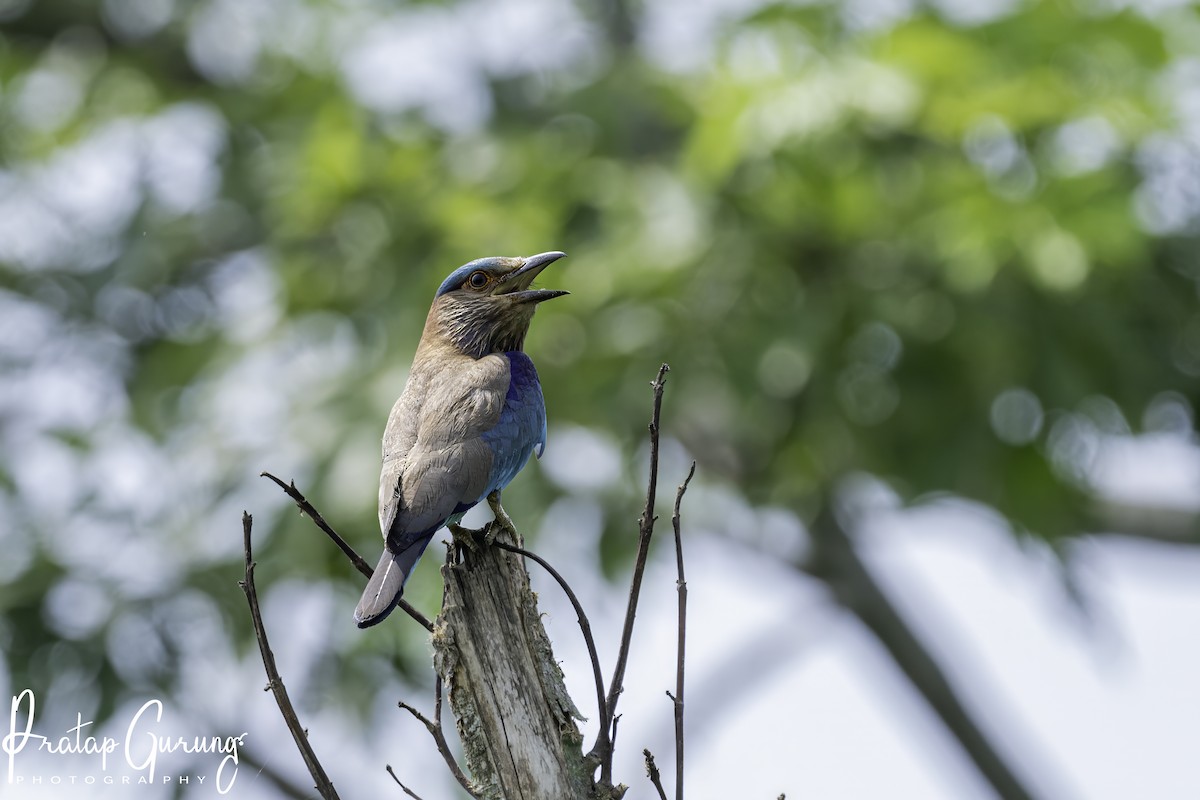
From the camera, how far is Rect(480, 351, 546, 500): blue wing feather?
4.10 meters

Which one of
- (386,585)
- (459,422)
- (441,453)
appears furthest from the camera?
(459,422)

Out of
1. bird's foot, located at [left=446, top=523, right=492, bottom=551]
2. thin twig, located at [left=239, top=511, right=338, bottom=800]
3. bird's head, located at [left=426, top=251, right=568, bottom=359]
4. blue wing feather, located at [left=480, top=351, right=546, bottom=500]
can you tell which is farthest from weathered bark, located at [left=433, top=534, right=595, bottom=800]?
bird's head, located at [left=426, top=251, right=568, bottom=359]

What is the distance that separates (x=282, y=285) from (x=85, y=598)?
2339mm

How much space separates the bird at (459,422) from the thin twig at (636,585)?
0.61m

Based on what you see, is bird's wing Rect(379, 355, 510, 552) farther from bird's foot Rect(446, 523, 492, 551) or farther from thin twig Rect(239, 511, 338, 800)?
thin twig Rect(239, 511, 338, 800)

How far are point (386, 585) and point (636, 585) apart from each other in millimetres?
716

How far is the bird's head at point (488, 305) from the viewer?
497 cm

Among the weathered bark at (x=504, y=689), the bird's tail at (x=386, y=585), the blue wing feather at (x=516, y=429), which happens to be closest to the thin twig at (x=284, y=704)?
the bird's tail at (x=386, y=585)

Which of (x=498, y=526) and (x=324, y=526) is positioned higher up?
(x=324, y=526)

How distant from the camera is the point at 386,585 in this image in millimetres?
3600

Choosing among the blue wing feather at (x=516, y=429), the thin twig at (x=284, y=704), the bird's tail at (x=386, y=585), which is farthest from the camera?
the blue wing feather at (x=516, y=429)

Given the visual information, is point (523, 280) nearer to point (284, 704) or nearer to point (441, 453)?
point (441, 453)

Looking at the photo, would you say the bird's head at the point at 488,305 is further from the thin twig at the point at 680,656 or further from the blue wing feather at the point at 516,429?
the thin twig at the point at 680,656

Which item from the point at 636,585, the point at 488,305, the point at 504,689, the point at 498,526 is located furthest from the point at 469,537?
the point at 488,305
